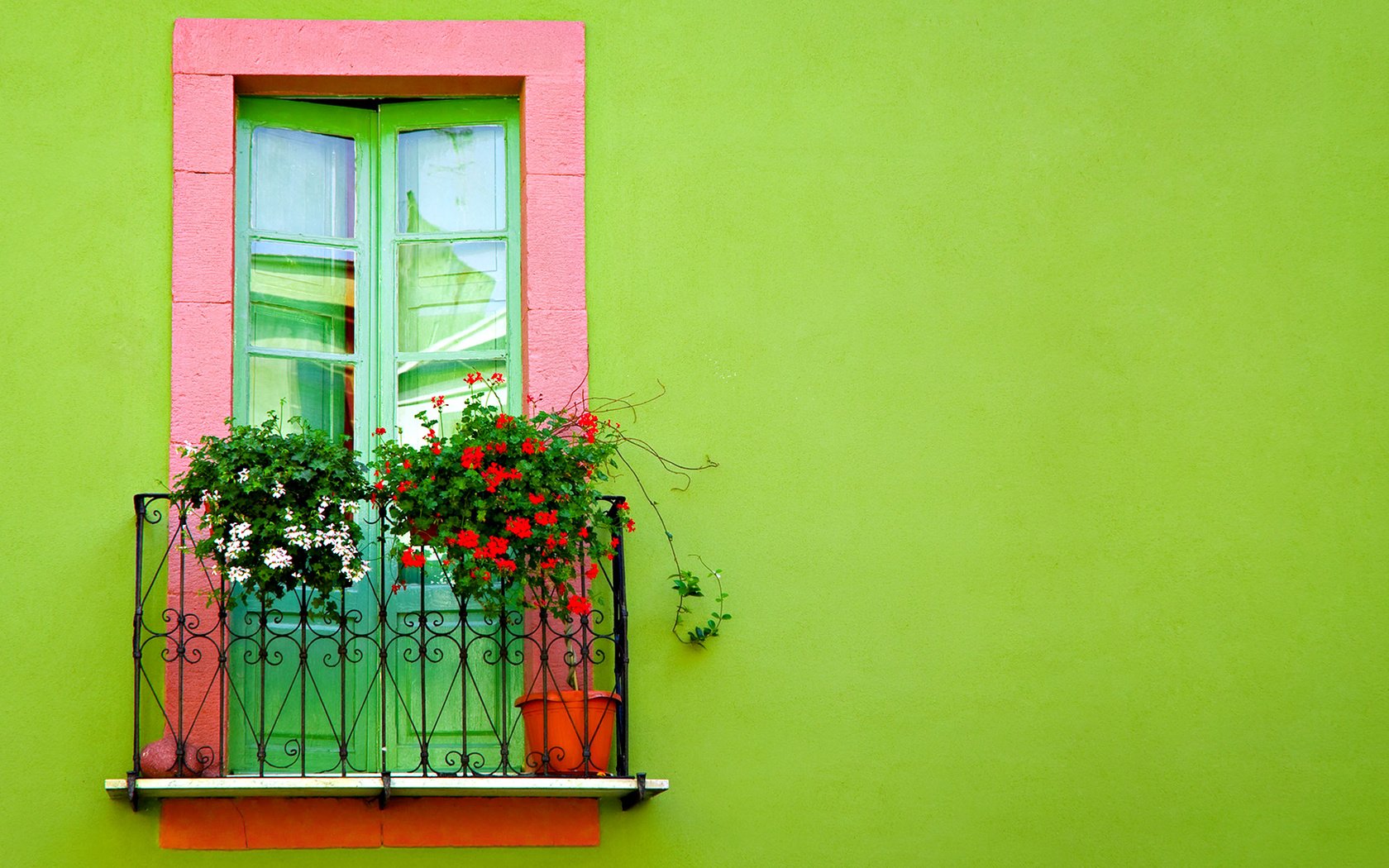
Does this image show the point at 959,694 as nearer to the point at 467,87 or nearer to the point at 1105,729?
the point at 1105,729

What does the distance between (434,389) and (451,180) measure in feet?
2.33

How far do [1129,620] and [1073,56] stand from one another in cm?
186

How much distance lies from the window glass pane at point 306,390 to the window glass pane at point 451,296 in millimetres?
237

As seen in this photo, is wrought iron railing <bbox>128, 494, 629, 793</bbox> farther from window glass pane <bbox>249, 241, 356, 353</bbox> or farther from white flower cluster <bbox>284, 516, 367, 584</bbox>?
window glass pane <bbox>249, 241, 356, 353</bbox>

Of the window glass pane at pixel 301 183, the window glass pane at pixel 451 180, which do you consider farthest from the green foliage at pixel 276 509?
the window glass pane at pixel 451 180

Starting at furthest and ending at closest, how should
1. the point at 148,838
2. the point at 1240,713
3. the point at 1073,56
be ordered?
the point at 1073,56 < the point at 1240,713 < the point at 148,838

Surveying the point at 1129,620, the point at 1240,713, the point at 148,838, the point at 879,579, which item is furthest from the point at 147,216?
the point at 1240,713

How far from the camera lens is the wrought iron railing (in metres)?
5.04

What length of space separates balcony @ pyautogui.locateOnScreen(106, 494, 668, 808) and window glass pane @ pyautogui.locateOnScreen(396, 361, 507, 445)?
361 millimetres

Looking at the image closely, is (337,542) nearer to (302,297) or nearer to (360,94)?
(302,297)

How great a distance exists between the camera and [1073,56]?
573 centimetres

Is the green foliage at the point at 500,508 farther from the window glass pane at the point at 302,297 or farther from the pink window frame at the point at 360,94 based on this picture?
the window glass pane at the point at 302,297

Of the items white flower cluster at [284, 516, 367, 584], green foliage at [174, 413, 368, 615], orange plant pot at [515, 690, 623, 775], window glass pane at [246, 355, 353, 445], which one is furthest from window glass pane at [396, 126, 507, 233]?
orange plant pot at [515, 690, 623, 775]

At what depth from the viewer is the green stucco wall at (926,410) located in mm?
5227
